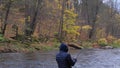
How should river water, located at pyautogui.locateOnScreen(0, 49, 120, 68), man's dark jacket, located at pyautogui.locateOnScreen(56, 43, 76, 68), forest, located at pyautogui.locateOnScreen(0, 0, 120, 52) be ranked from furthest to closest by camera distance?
forest, located at pyautogui.locateOnScreen(0, 0, 120, 52)
river water, located at pyautogui.locateOnScreen(0, 49, 120, 68)
man's dark jacket, located at pyautogui.locateOnScreen(56, 43, 76, 68)

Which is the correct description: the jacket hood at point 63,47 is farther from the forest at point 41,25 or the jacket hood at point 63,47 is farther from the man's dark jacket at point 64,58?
the forest at point 41,25

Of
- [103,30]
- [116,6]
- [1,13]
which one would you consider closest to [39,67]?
[1,13]

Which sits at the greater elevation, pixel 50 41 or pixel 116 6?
pixel 116 6

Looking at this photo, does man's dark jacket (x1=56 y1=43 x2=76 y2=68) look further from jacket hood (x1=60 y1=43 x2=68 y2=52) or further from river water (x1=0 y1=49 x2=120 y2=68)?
river water (x1=0 y1=49 x2=120 y2=68)

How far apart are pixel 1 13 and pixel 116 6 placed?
5228 centimetres

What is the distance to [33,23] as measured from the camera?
148 feet

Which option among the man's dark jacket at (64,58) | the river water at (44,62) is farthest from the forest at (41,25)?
the man's dark jacket at (64,58)

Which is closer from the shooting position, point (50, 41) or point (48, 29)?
point (50, 41)

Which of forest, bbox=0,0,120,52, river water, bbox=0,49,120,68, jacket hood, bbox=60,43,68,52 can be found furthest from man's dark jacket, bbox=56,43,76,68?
forest, bbox=0,0,120,52

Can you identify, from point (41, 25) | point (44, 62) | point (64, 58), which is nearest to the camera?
point (64, 58)

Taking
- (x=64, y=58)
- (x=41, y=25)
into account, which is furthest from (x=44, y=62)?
(x=41, y=25)

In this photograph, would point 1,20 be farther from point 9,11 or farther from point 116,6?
point 116,6

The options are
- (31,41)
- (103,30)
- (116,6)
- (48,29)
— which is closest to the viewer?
(31,41)

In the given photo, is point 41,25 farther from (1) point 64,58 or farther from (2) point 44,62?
(1) point 64,58
